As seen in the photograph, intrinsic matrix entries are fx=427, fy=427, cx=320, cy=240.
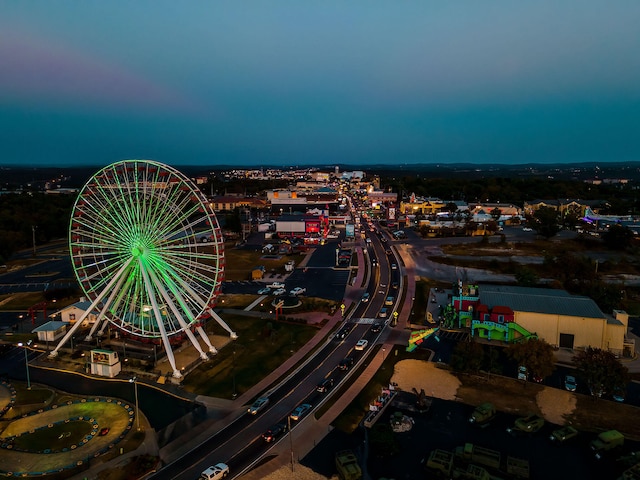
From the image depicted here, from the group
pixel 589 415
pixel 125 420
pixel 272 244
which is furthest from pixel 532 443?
pixel 272 244

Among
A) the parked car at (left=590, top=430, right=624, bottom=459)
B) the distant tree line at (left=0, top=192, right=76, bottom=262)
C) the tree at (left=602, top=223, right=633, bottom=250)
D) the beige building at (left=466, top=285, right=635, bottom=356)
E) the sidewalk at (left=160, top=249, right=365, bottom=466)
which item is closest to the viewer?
the parked car at (left=590, top=430, right=624, bottom=459)

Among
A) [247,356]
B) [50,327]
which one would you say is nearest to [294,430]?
[247,356]

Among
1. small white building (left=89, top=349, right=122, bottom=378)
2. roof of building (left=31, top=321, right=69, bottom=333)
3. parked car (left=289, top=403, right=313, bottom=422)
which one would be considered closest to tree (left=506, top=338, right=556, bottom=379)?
parked car (left=289, top=403, right=313, bottom=422)

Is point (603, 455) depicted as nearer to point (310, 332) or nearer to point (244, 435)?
point (244, 435)

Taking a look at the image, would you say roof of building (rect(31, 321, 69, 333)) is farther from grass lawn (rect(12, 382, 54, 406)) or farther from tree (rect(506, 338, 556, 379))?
tree (rect(506, 338, 556, 379))

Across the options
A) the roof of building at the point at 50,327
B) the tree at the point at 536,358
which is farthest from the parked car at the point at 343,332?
the roof of building at the point at 50,327

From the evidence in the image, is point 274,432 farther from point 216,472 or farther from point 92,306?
point 92,306

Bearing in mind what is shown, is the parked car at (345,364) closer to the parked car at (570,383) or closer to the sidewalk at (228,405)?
the sidewalk at (228,405)
